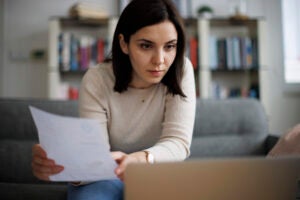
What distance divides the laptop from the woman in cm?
Answer: 34

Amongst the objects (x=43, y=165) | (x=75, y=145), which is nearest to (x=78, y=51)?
(x=43, y=165)

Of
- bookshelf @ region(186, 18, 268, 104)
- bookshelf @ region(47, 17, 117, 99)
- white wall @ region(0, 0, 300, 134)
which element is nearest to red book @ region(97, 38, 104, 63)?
bookshelf @ region(47, 17, 117, 99)

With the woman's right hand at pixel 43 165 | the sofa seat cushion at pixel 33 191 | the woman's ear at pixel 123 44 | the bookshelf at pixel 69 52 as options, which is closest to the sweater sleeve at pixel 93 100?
the woman's ear at pixel 123 44

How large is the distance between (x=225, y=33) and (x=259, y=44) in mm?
444

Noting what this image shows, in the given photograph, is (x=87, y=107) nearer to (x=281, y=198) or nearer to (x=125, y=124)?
(x=125, y=124)

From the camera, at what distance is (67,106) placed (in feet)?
5.00

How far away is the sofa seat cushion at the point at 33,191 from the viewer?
3.90 feet

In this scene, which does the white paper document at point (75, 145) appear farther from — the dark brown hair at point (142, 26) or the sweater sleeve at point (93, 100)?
the dark brown hair at point (142, 26)

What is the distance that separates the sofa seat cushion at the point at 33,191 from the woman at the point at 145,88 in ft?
1.16

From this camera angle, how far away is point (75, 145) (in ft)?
1.92

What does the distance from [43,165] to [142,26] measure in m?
0.48

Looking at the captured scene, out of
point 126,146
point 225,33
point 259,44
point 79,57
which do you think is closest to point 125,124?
point 126,146

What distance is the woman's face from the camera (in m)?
0.90

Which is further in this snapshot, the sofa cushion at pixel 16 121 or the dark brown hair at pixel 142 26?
the sofa cushion at pixel 16 121
